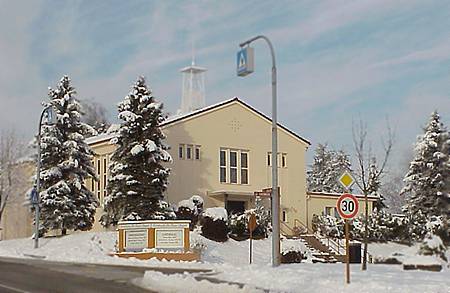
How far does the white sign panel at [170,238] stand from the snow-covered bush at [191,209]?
1028cm

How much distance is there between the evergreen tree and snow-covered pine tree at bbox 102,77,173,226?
3834 cm

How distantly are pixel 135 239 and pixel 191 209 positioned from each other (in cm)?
1191

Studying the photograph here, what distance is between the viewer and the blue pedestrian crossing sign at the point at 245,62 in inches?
837

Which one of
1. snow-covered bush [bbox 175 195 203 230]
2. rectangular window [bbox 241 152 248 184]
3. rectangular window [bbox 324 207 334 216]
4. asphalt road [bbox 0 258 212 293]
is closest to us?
asphalt road [bbox 0 258 212 293]

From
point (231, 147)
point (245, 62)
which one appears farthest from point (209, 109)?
point (245, 62)

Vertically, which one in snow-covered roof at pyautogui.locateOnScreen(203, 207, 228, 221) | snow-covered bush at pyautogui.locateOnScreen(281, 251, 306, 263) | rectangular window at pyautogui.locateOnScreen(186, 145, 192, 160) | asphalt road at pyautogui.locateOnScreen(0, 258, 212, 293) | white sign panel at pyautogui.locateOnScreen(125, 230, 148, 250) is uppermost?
rectangular window at pyautogui.locateOnScreen(186, 145, 192, 160)

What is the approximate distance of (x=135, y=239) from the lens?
1241 inches

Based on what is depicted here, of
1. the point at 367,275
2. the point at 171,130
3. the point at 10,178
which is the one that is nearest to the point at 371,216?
the point at 171,130

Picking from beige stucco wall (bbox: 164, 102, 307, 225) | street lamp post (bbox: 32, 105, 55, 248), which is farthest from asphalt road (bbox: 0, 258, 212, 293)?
beige stucco wall (bbox: 164, 102, 307, 225)

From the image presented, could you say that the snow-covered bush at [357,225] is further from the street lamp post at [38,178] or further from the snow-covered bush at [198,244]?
the street lamp post at [38,178]

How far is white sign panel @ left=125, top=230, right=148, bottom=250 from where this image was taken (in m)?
31.4

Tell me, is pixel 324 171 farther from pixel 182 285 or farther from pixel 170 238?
pixel 182 285

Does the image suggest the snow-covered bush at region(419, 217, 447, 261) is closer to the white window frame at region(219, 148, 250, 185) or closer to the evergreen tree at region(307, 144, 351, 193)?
the white window frame at region(219, 148, 250, 185)

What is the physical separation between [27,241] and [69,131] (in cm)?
741
